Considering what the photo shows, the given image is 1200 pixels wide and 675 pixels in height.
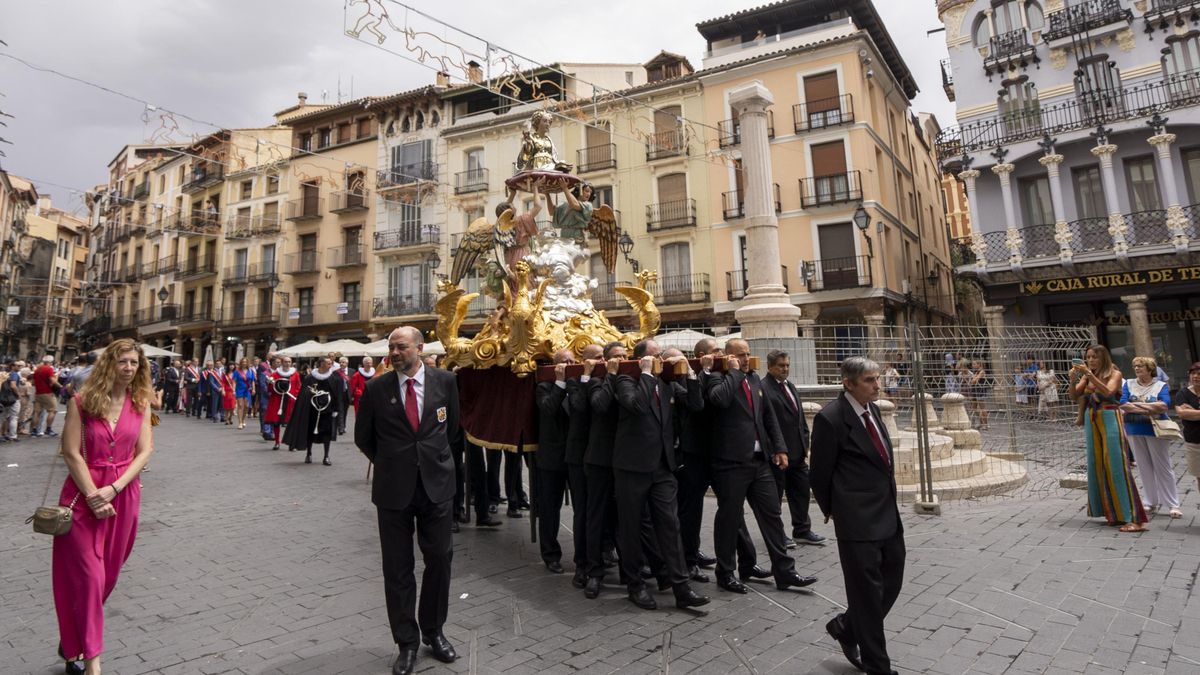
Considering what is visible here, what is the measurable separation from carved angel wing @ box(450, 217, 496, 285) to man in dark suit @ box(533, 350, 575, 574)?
78.6 inches

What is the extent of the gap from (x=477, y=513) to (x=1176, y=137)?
2214 centimetres

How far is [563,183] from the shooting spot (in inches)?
261

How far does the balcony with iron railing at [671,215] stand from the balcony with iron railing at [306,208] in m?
19.1

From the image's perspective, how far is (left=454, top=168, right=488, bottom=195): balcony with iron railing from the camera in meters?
29.7

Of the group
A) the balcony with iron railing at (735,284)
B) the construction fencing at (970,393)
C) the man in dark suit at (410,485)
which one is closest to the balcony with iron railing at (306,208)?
the balcony with iron railing at (735,284)

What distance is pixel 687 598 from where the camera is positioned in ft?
13.9

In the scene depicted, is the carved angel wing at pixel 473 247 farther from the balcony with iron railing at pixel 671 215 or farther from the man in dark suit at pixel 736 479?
the balcony with iron railing at pixel 671 215

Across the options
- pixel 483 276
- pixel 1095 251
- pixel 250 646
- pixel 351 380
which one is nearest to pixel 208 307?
pixel 351 380

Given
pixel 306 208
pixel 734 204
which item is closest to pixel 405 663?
pixel 734 204

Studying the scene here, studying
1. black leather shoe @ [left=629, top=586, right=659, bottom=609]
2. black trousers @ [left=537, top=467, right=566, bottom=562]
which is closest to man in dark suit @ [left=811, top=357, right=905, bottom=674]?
black leather shoe @ [left=629, top=586, right=659, bottom=609]

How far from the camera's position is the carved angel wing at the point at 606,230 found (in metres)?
7.10

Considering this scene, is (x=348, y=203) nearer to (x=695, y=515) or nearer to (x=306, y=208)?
(x=306, y=208)

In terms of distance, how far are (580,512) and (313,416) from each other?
24.2 ft

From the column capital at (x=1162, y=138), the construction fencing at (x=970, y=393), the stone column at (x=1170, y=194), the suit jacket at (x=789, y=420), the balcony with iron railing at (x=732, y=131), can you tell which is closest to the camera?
the suit jacket at (x=789, y=420)
